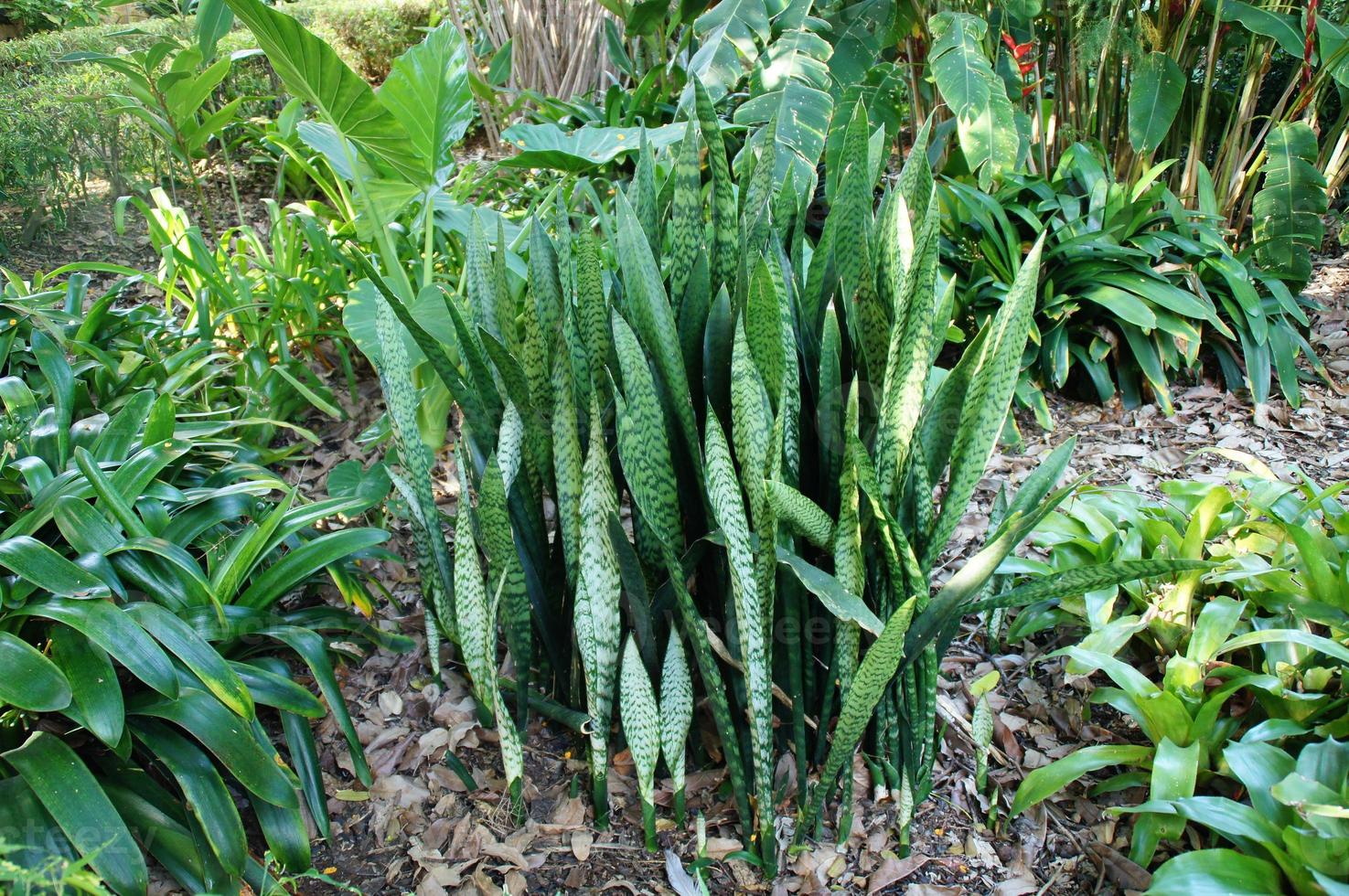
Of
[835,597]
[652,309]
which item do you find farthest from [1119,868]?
[652,309]

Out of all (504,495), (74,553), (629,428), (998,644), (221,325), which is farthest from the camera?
(221,325)

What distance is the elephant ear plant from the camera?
1.06m

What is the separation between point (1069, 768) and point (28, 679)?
139 cm

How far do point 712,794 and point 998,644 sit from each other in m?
0.65

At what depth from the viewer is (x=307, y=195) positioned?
419 cm

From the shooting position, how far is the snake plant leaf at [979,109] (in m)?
2.74

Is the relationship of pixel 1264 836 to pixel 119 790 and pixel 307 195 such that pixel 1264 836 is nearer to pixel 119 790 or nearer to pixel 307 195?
pixel 119 790

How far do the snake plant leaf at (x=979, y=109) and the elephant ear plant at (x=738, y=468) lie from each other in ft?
5.32

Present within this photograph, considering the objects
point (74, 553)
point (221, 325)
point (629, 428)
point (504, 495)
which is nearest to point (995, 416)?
point (629, 428)

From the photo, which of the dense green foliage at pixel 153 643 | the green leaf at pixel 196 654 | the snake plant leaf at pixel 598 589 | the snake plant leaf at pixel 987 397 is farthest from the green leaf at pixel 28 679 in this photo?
the snake plant leaf at pixel 987 397

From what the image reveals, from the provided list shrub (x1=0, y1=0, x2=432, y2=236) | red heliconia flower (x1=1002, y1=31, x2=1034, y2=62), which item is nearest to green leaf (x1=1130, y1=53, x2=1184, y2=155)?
red heliconia flower (x1=1002, y1=31, x2=1034, y2=62)

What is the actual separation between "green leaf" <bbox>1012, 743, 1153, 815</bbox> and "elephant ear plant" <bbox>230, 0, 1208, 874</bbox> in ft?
0.46

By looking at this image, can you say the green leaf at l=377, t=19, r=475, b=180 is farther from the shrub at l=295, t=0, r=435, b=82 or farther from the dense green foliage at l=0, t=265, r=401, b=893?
the shrub at l=295, t=0, r=435, b=82

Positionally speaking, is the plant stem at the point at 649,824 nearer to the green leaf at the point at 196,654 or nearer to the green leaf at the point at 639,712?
the green leaf at the point at 639,712
